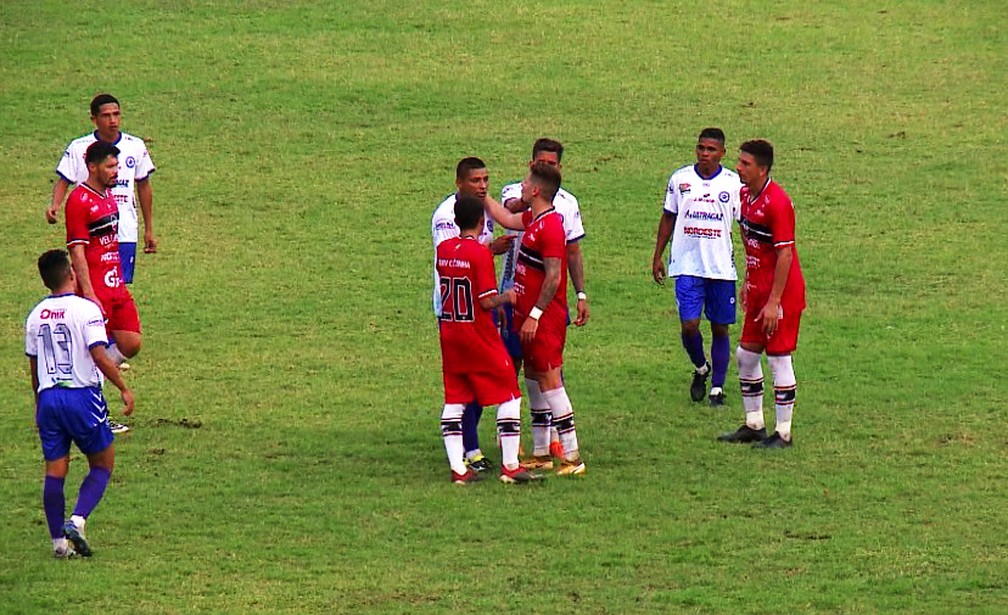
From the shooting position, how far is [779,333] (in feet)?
39.8

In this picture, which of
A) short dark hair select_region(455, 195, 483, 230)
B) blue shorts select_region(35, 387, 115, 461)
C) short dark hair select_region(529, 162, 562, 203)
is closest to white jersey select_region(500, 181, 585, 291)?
short dark hair select_region(529, 162, 562, 203)

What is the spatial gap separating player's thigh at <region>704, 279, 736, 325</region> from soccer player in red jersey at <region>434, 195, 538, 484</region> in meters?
2.66

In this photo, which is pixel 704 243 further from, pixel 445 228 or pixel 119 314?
pixel 119 314

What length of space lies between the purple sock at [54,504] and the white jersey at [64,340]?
578 millimetres

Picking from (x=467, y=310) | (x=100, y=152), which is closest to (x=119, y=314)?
(x=100, y=152)

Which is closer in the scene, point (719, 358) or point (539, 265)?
point (539, 265)

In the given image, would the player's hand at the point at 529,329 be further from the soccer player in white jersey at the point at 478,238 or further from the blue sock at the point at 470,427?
the blue sock at the point at 470,427

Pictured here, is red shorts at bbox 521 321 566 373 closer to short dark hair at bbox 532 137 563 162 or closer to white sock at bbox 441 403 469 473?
white sock at bbox 441 403 469 473

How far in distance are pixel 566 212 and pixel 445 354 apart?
1.41 metres

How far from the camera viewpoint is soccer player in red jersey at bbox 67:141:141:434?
12.4m

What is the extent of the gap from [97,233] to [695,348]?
496cm

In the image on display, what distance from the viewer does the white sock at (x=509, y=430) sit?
1131 cm

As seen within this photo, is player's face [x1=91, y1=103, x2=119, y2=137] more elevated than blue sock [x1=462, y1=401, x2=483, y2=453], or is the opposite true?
player's face [x1=91, y1=103, x2=119, y2=137]

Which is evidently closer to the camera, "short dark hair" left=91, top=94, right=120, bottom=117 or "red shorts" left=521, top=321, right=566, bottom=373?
"red shorts" left=521, top=321, right=566, bottom=373
